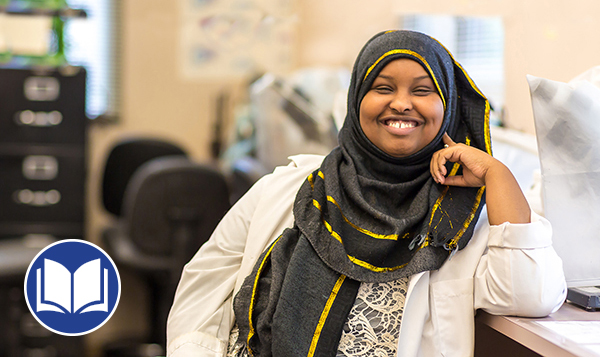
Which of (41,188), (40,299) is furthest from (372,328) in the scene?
(41,188)

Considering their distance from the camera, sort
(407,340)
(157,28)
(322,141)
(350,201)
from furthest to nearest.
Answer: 1. (157,28)
2. (322,141)
3. (350,201)
4. (407,340)

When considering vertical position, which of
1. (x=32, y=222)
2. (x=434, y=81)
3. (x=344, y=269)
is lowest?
(x=32, y=222)

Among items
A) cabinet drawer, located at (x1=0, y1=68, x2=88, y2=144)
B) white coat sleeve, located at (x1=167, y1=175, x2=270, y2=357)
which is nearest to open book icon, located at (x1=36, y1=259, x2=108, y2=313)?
white coat sleeve, located at (x1=167, y1=175, x2=270, y2=357)

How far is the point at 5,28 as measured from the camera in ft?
9.82

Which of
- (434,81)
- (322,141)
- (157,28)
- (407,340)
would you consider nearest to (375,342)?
(407,340)

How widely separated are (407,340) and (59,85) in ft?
7.74

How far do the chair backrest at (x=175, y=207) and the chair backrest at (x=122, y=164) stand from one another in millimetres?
819

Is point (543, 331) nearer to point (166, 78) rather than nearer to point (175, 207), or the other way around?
point (175, 207)

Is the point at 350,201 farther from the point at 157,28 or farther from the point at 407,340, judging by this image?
the point at 157,28

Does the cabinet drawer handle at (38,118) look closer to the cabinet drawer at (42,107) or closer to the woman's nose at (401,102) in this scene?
the cabinet drawer at (42,107)

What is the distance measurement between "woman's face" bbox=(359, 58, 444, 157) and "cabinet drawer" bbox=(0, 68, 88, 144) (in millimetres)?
2086

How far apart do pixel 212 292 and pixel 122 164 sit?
85.4 inches

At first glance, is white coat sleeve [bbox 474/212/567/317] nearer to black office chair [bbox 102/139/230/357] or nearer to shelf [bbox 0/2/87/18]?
black office chair [bbox 102/139/230/357]

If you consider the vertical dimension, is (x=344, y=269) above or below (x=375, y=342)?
above
